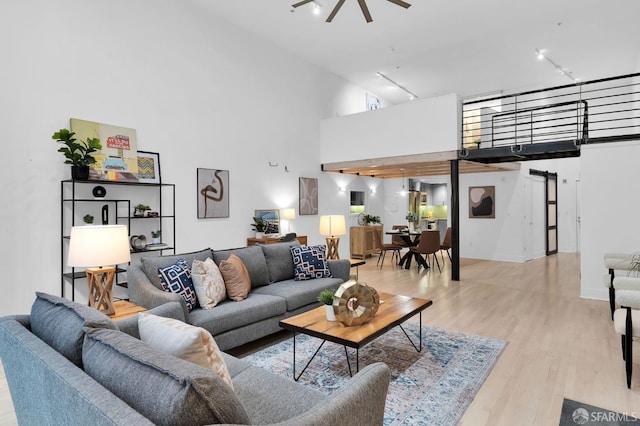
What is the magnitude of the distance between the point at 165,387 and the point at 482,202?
32.4 feet

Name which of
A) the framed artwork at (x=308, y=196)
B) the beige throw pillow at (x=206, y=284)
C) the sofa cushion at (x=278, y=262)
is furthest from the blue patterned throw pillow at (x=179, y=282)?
the framed artwork at (x=308, y=196)

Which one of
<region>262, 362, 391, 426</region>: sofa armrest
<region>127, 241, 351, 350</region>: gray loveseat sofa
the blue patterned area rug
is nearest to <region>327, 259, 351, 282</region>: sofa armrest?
<region>127, 241, 351, 350</region>: gray loveseat sofa

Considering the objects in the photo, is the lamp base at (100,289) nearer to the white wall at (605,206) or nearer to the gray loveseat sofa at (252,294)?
the gray loveseat sofa at (252,294)

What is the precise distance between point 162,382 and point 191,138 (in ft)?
17.3

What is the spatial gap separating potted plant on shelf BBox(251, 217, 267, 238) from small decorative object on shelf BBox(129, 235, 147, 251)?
7.15 feet

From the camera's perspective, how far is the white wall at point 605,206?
5086mm

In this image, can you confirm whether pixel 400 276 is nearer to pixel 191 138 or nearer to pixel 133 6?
pixel 191 138

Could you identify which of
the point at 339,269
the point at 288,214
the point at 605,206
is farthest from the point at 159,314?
the point at 605,206

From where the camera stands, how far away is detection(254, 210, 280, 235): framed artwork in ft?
22.5

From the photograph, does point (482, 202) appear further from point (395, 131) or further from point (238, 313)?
point (238, 313)

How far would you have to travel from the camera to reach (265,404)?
1692 mm

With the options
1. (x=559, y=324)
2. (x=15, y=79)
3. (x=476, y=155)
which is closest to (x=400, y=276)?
(x=476, y=155)

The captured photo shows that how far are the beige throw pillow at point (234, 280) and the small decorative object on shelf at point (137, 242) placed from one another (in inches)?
70.8

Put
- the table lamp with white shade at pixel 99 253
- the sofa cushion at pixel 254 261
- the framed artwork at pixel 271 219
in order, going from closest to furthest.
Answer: the table lamp with white shade at pixel 99 253
the sofa cushion at pixel 254 261
the framed artwork at pixel 271 219
